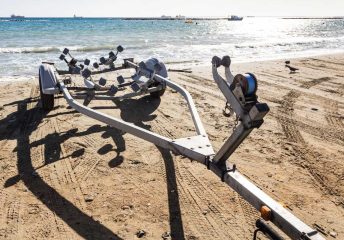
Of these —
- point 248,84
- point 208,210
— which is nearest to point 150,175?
point 208,210

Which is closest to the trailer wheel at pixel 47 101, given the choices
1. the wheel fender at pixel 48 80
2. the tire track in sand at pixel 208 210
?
the wheel fender at pixel 48 80

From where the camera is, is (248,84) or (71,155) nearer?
(248,84)

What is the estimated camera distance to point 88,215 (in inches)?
153

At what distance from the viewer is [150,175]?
4742 mm

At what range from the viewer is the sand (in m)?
3.74

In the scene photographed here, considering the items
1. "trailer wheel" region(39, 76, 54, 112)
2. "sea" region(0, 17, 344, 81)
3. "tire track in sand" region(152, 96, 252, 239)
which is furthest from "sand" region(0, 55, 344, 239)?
"sea" region(0, 17, 344, 81)

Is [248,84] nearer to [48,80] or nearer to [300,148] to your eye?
[300,148]

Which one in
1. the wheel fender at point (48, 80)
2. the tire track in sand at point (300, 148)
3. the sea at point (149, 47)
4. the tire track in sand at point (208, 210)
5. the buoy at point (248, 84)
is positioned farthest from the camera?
the sea at point (149, 47)

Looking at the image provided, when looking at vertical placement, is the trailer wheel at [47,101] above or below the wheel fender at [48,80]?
below

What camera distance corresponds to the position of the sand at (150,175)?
3.74m

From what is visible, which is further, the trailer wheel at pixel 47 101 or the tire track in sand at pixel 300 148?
the trailer wheel at pixel 47 101

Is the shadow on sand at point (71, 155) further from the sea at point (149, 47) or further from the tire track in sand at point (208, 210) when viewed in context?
the sea at point (149, 47)

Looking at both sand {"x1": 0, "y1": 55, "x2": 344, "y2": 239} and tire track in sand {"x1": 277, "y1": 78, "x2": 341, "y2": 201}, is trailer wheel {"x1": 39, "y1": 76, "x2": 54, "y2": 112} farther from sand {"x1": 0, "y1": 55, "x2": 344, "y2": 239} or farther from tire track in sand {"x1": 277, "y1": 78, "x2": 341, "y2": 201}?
tire track in sand {"x1": 277, "y1": 78, "x2": 341, "y2": 201}

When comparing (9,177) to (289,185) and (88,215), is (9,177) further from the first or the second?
(289,185)
